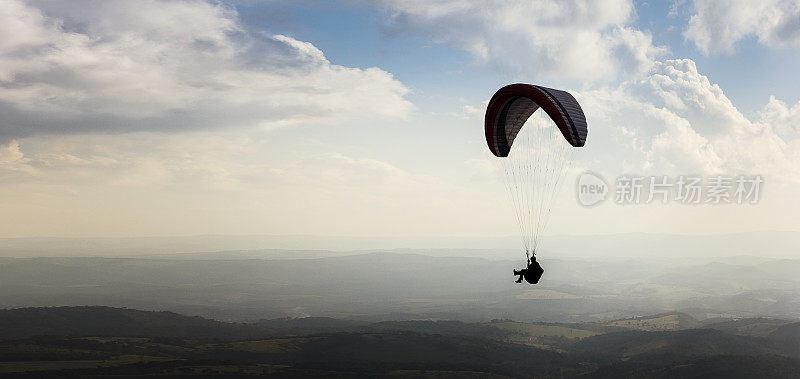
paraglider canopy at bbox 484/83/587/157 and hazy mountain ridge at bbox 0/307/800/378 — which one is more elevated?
paraglider canopy at bbox 484/83/587/157

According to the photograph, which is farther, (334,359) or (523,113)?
(334,359)

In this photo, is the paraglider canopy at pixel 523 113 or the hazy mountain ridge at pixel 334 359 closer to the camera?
the paraglider canopy at pixel 523 113

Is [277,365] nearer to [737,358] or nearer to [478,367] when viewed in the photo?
[478,367]

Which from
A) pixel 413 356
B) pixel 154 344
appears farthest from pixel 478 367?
pixel 154 344

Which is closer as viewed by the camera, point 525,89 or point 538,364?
point 525,89

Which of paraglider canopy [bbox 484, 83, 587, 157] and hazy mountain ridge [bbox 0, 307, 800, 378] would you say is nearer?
paraglider canopy [bbox 484, 83, 587, 157]

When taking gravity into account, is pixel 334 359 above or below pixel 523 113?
below

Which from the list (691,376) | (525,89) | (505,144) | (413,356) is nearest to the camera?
(525,89)

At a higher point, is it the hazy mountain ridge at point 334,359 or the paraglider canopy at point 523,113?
the paraglider canopy at point 523,113
